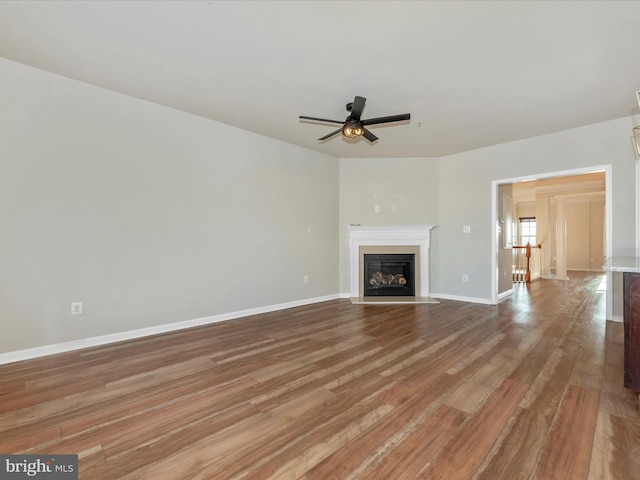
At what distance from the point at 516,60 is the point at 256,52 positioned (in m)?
2.23

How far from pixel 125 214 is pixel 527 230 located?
12.5 m

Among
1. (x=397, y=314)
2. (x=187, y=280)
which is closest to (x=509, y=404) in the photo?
(x=397, y=314)

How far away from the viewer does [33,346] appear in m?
2.58

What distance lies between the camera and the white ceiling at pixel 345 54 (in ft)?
6.36

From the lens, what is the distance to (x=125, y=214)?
3068 mm

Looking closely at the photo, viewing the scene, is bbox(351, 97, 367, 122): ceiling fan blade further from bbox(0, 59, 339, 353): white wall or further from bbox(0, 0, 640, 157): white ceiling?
bbox(0, 59, 339, 353): white wall

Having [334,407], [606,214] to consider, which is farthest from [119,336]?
[606,214]

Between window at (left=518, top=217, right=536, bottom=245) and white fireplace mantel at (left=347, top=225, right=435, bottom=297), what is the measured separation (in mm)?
7793

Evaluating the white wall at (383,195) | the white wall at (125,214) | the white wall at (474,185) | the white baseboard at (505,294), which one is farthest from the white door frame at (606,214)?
the white wall at (125,214)

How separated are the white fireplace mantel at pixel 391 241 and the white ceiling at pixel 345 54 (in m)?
2.13

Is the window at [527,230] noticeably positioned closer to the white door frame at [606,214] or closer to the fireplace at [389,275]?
the white door frame at [606,214]

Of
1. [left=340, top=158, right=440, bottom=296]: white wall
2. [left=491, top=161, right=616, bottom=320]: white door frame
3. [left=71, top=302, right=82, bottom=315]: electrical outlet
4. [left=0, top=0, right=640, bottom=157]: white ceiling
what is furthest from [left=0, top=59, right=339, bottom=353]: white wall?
[left=491, top=161, right=616, bottom=320]: white door frame

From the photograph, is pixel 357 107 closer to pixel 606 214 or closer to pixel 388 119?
pixel 388 119

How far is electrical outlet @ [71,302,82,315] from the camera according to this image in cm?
278
